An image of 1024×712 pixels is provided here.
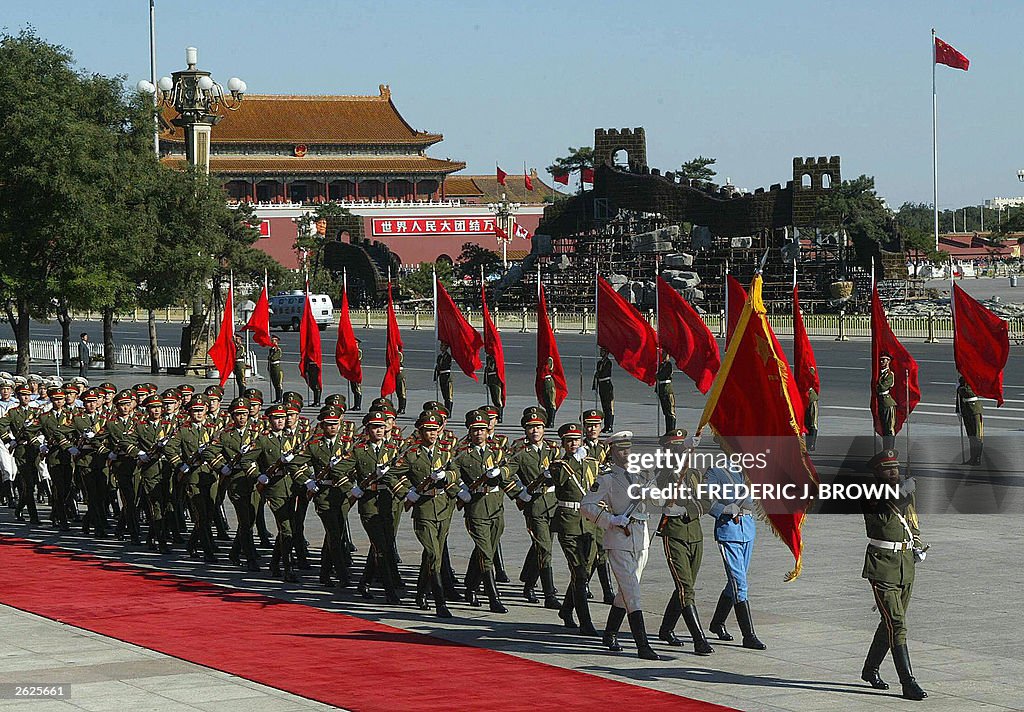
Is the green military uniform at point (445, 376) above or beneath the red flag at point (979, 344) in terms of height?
beneath

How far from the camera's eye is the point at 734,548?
10.7 m

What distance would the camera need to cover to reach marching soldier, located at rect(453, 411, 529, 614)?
12.2 meters

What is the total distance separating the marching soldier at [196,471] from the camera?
15031 millimetres

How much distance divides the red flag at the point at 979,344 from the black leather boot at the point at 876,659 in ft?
35.2

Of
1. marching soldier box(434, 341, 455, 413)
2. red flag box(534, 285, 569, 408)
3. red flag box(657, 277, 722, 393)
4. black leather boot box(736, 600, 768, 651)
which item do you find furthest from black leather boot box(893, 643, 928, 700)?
marching soldier box(434, 341, 455, 413)

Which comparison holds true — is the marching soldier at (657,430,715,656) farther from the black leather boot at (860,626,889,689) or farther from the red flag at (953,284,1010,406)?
the red flag at (953,284,1010,406)

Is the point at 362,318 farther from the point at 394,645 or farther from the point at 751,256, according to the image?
the point at 394,645

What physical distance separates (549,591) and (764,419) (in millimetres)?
2314

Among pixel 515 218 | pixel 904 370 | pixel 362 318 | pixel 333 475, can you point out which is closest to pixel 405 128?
pixel 515 218

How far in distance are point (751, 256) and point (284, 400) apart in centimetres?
4907

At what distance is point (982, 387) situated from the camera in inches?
778

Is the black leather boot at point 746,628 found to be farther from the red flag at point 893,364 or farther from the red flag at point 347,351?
the red flag at point 347,351

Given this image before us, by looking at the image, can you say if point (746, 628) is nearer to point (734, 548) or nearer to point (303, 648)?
point (734, 548)

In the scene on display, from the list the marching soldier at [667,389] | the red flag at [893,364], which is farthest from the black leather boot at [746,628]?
the marching soldier at [667,389]
